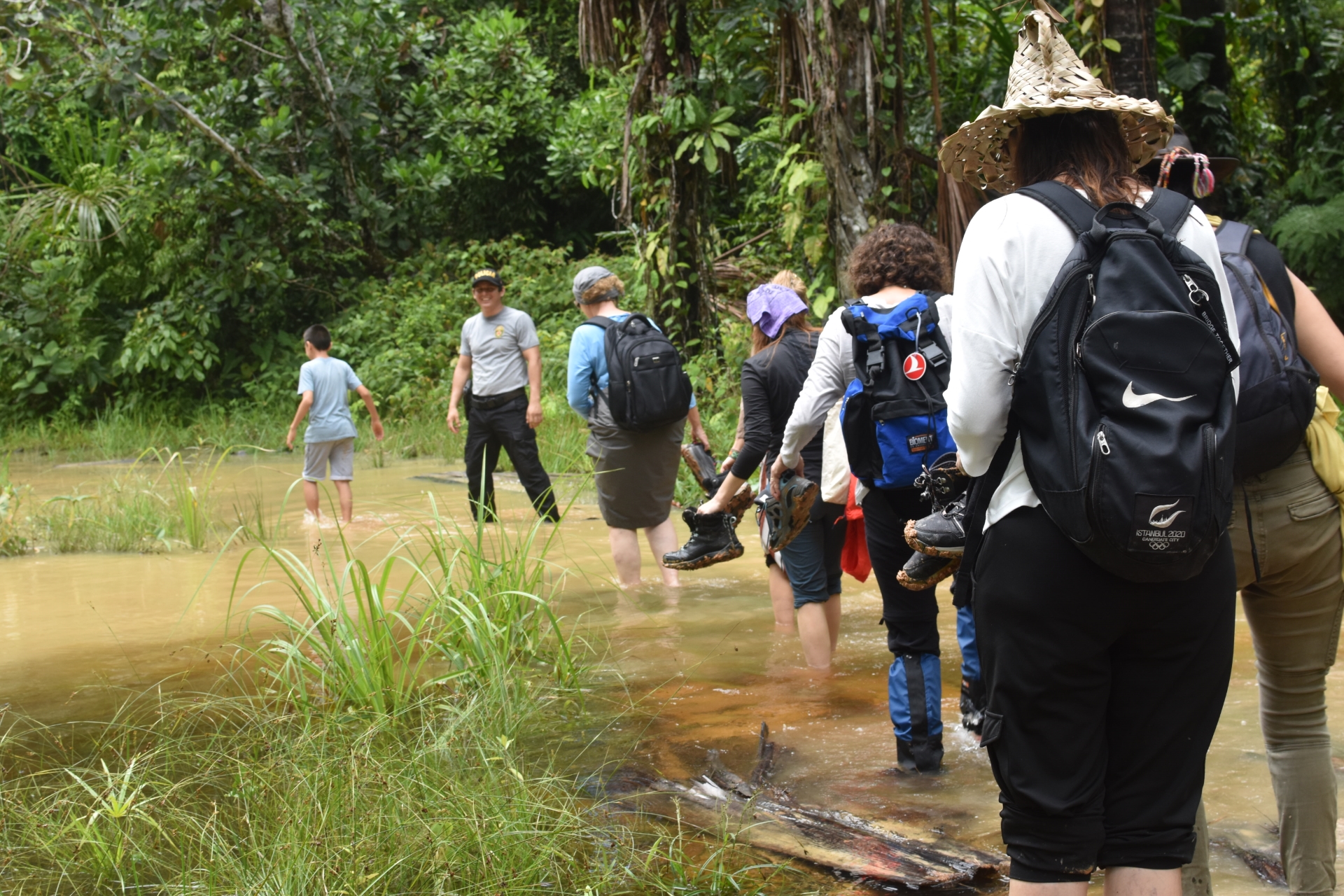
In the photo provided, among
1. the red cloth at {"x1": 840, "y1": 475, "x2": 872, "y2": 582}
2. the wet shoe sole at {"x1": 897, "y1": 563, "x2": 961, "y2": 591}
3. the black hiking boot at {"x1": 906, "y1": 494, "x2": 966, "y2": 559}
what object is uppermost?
the black hiking boot at {"x1": 906, "y1": 494, "x2": 966, "y2": 559}

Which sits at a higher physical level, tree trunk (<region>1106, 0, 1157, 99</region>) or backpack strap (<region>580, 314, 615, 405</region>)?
tree trunk (<region>1106, 0, 1157, 99</region>)

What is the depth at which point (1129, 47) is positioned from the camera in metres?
6.57

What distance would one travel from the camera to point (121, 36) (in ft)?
49.4

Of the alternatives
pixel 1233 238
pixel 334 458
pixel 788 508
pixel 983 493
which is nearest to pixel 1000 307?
pixel 983 493

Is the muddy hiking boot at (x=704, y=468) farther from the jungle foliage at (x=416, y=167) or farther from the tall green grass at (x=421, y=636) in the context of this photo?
the jungle foliage at (x=416, y=167)

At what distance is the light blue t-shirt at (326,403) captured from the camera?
9555mm

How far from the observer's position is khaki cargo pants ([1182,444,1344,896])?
262 cm

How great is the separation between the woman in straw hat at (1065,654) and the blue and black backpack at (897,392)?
161cm

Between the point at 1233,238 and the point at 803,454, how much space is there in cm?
258

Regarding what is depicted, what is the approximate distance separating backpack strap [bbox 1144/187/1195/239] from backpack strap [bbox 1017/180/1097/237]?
13 centimetres

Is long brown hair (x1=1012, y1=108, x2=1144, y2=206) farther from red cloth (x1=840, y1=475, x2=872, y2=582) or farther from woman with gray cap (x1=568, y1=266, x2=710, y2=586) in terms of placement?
woman with gray cap (x1=568, y1=266, x2=710, y2=586)

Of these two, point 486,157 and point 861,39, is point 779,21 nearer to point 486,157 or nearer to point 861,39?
point 861,39

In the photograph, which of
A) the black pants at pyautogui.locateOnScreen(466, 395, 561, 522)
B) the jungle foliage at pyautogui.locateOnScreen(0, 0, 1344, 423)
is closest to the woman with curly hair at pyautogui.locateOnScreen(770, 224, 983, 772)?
the black pants at pyautogui.locateOnScreen(466, 395, 561, 522)

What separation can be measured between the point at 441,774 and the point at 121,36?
47.9 feet
